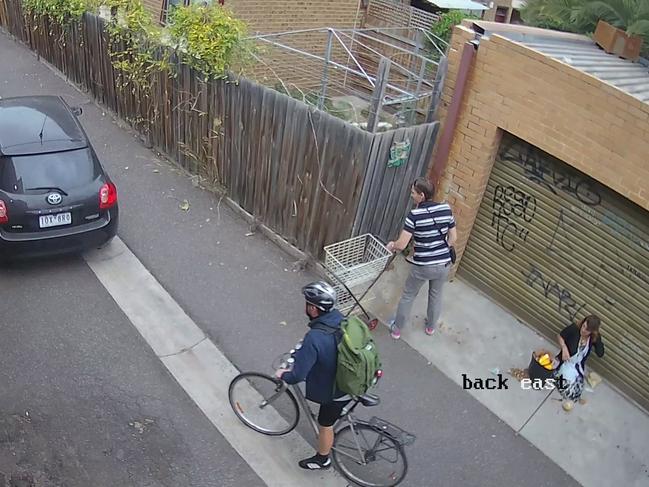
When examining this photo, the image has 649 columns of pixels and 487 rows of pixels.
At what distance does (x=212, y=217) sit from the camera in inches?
312

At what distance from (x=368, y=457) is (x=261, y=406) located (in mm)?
961

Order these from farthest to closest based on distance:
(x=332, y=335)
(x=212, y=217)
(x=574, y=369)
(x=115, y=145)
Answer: (x=115, y=145) < (x=212, y=217) < (x=574, y=369) < (x=332, y=335)

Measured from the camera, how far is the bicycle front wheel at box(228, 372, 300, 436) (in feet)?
16.4

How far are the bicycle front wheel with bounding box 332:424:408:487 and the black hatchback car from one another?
3611 millimetres

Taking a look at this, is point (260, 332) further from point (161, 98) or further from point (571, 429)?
point (161, 98)

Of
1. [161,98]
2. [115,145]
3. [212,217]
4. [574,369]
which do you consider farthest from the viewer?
[115,145]

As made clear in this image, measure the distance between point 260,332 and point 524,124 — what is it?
132 inches

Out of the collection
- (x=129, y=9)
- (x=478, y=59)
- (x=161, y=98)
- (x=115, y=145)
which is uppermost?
(x=478, y=59)

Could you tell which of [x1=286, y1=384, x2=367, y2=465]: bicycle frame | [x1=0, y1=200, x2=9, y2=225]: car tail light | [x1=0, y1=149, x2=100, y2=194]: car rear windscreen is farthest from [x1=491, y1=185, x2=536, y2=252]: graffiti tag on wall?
[x1=0, y1=200, x2=9, y2=225]: car tail light

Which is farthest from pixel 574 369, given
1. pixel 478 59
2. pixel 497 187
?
pixel 478 59

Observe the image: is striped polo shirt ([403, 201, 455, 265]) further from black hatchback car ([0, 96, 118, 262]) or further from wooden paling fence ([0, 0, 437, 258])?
black hatchback car ([0, 96, 118, 262])

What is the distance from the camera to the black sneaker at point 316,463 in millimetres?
4660

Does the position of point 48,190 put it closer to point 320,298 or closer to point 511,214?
point 320,298

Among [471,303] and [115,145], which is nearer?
[471,303]
